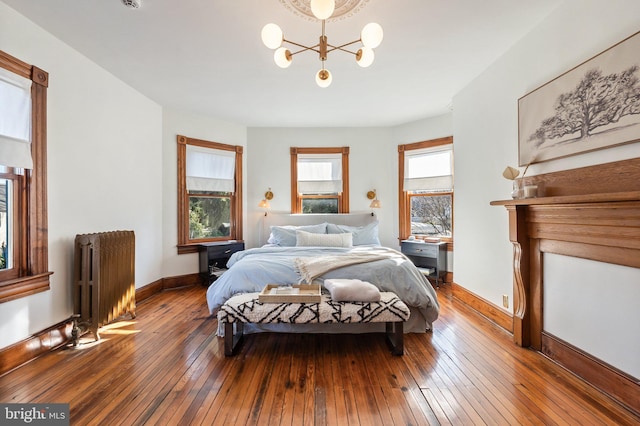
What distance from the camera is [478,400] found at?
5.69ft

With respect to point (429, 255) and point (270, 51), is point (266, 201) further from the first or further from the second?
point (429, 255)

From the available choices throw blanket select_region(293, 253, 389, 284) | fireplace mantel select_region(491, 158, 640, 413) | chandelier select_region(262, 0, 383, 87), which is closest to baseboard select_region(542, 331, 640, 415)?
fireplace mantel select_region(491, 158, 640, 413)

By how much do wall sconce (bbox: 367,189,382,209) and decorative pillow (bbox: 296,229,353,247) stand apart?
1.05 m

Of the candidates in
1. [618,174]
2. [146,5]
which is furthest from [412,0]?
[146,5]

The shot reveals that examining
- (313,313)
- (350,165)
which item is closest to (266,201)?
(350,165)

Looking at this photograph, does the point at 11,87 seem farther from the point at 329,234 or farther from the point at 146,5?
the point at 329,234

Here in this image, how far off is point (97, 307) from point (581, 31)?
4467 millimetres

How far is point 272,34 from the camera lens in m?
1.82

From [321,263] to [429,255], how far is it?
2.26 m

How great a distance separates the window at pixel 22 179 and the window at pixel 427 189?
460 cm

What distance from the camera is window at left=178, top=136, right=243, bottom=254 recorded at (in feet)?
14.4

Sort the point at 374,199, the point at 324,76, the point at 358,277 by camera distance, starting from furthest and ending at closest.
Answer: the point at 374,199 → the point at 358,277 → the point at 324,76

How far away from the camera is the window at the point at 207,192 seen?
14.4 feet

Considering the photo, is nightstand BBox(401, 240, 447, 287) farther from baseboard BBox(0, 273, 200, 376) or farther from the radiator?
baseboard BBox(0, 273, 200, 376)
